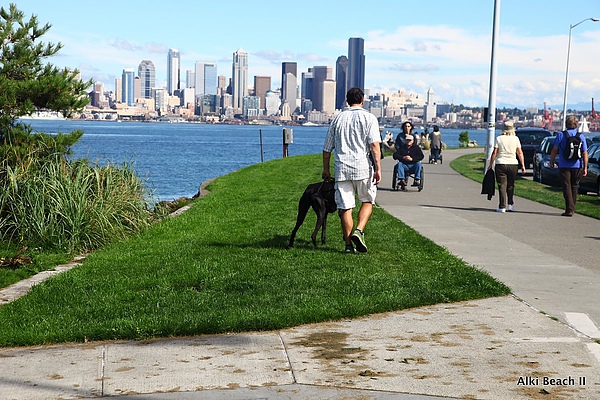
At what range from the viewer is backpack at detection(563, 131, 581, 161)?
1556 cm

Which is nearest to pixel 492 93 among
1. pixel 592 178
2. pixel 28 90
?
pixel 592 178

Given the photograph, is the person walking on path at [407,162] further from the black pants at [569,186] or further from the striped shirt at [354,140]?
the striped shirt at [354,140]

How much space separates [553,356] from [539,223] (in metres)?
8.78

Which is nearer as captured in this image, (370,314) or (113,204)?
(370,314)

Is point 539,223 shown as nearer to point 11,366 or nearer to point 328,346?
point 328,346

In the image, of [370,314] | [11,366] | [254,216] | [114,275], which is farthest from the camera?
[254,216]

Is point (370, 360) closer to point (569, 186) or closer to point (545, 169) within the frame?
point (569, 186)

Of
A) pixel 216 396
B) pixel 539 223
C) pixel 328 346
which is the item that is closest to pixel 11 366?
pixel 216 396

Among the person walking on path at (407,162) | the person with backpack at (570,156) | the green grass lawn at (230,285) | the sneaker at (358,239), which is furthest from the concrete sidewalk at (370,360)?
the person walking on path at (407,162)

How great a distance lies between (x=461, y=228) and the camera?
1301 centimetres

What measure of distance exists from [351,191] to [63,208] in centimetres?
394

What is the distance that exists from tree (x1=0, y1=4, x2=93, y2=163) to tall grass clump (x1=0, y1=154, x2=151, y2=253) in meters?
0.72

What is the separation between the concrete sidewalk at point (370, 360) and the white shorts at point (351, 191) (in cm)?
228

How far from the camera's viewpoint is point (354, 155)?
956 cm
